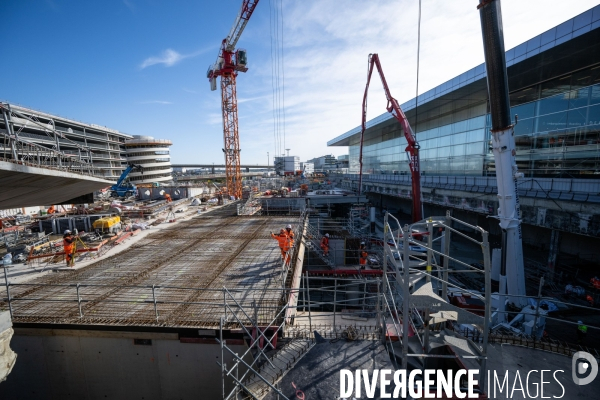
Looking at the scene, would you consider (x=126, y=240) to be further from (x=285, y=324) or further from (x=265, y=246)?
(x=285, y=324)

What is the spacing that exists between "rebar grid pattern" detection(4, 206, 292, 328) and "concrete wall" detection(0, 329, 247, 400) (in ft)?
1.49

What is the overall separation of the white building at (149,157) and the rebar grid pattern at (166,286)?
63060 mm

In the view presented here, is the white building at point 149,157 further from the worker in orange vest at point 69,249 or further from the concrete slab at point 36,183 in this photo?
the worker in orange vest at point 69,249

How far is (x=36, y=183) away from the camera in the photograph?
9.23m

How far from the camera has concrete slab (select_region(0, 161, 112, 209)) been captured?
25.0ft

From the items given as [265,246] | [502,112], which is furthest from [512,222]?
[265,246]

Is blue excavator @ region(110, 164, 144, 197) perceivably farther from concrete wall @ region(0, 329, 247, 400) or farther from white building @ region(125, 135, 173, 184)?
concrete wall @ region(0, 329, 247, 400)

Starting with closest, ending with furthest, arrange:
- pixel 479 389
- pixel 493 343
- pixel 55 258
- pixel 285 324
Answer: pixel 479 389
pixel 493 343
pixel 285 324
pixel 55 258

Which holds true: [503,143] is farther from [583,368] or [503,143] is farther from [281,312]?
[281,312]

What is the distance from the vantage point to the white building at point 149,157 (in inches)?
2643

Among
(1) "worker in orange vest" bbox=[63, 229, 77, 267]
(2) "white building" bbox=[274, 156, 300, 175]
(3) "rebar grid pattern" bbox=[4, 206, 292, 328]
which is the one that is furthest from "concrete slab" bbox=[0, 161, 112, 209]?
(2) "white building" bbox=[274, 156, 300, 175]

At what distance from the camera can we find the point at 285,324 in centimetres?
616

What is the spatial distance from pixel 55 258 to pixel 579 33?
24.3 meters

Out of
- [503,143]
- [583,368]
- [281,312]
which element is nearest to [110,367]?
[281,312]
